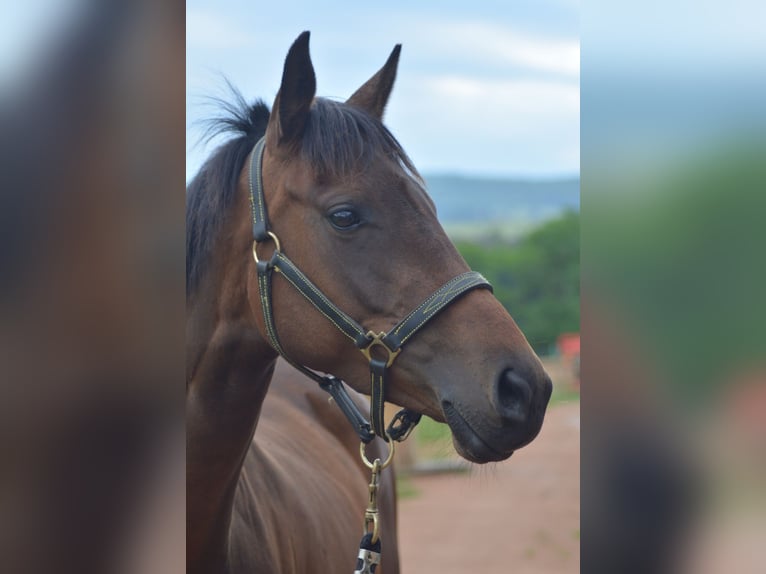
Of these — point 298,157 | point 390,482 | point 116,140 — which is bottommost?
point 390,482

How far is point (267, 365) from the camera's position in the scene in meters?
1.63

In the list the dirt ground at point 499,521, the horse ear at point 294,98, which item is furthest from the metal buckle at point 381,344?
the dirt ground at point 499,521

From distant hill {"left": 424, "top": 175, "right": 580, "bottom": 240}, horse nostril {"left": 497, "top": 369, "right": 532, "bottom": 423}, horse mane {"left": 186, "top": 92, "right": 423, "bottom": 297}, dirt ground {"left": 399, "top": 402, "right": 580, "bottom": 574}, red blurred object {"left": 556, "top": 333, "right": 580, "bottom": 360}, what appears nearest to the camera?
horse nostril {"left": 497, "top": 369, "right": 532, "bottom": 423}

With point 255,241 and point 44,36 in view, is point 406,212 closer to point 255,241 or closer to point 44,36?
point 255,241

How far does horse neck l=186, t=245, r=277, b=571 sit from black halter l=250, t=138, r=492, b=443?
0.27ft

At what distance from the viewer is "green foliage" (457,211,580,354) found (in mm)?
16609

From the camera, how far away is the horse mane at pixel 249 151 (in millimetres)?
1518

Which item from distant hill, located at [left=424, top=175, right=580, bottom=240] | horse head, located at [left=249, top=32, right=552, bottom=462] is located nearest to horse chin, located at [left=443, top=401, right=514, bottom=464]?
horse head, located at [left=249, top=32, right=552, bottom=462]

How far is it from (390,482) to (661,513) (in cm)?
259

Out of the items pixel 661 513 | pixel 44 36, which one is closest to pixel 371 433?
pixel 661 513

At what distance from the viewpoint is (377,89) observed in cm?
178

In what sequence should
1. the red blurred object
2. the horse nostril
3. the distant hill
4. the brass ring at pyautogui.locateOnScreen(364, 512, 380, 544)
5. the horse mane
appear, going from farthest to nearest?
the distant hill
the red blurred object
the horse mane
the brass ring at pyautogui.locateOnScreen(364, 512, 380, 544)
the horse nostril

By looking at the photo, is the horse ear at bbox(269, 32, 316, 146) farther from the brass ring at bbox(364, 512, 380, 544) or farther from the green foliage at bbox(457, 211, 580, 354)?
the green foliage at bbox(457, 211, 580, 354)

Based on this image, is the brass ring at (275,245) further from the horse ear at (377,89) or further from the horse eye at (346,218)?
the horse ear at (377,89)
